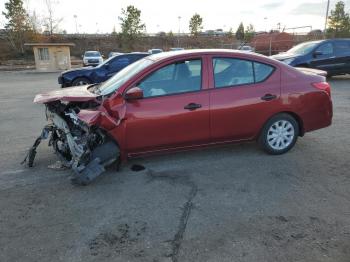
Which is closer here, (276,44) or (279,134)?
(279,134)

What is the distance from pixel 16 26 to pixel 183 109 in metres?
46.5

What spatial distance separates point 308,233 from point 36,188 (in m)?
3.23

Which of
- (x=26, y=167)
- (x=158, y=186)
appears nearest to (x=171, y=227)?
(x=158, y=186)

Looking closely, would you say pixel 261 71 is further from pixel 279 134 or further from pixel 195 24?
pixel 195 24

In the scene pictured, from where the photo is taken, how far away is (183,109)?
4.64m

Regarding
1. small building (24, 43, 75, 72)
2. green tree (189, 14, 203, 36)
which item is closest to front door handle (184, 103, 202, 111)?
small building (24, 43, 75, 72)

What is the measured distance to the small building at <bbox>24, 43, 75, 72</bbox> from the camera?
91.6ft

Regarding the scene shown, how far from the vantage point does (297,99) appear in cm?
518

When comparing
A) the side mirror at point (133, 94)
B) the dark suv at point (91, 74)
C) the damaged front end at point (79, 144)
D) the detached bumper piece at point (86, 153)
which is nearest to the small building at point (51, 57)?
the dark suv at point (91, 74)

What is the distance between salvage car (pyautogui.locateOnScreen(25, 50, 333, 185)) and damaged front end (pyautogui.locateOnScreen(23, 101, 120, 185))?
12mm

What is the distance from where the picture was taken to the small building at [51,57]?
27922 millimetres

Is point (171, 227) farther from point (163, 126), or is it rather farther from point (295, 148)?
point (295, 148)

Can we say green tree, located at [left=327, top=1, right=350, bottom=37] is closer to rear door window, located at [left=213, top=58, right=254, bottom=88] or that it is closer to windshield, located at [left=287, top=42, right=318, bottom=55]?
windshield, located at [left=287, top=42, right=318, bottom=55]

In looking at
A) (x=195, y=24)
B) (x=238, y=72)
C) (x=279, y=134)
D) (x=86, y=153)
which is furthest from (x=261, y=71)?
(x=195, y=24)
